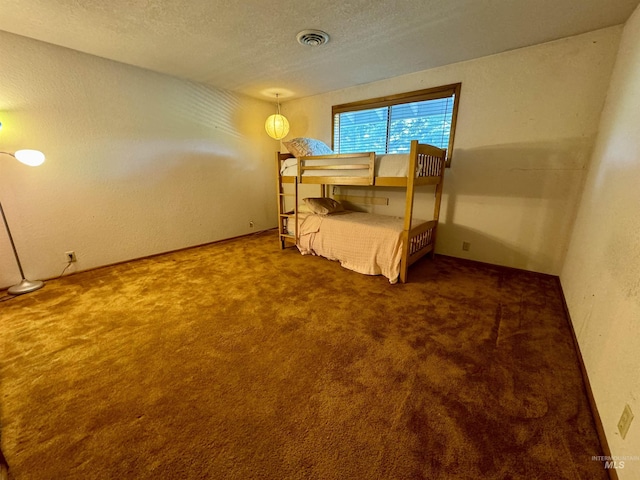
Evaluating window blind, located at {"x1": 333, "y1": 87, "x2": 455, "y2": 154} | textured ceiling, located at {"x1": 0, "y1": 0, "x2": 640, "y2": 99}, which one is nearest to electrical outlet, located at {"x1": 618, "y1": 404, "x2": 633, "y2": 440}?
textured ceiling, located at {"x1": 0, "y1": 0, "x2": 640, "y2": 99}

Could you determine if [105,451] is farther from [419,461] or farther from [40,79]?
[40,79]

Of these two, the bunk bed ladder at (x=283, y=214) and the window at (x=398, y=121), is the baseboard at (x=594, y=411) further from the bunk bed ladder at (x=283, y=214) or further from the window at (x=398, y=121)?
the bunk bed ladder at (x=283, y=214)

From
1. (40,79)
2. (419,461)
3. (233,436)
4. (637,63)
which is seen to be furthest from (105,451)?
(637,63)

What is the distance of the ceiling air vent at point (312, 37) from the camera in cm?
216

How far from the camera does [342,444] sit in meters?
1.04

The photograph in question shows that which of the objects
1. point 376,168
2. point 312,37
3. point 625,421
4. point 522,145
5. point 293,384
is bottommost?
point 293,384

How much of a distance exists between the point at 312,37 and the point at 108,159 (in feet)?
8.29

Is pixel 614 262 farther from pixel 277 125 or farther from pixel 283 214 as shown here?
pixel 277 125

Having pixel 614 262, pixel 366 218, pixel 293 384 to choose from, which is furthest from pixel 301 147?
pixel 614 262

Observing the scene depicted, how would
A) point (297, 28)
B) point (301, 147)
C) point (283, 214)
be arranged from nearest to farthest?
1. point (297, 28)
2. point (301, 147)
3. point (283, 214)

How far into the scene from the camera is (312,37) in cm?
222

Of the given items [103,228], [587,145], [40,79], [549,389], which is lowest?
[549,389]

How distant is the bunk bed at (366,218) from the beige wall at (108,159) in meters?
1.22

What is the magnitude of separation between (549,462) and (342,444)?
79 centimetres
